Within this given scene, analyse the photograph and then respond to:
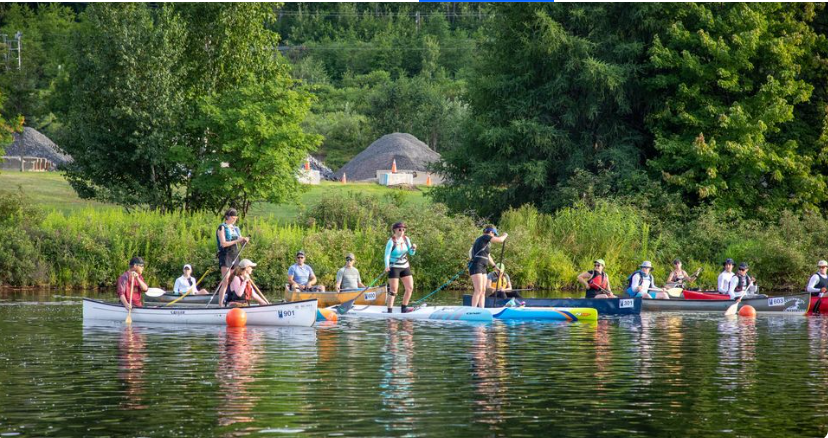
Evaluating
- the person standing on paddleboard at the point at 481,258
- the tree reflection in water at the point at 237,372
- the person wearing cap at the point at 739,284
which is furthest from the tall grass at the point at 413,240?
the tree reflection in water at the point at 237,372

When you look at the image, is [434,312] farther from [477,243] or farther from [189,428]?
[189,428]

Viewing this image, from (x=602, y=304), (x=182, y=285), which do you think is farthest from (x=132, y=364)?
(x=602, y=304)

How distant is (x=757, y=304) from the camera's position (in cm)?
3102

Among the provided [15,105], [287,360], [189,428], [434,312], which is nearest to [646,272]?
[434,312]

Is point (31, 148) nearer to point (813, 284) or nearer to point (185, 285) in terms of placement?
point (185, 285)

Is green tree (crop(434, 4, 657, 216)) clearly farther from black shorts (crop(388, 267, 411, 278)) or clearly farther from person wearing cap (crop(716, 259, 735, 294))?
black shorts (crop(388, 267, 411, 278))

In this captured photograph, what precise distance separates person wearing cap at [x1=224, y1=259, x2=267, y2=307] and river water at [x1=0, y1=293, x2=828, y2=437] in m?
1.16

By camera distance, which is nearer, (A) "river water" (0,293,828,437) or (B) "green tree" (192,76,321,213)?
(A) "river water" (0,293,828,437)

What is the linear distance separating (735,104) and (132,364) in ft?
110

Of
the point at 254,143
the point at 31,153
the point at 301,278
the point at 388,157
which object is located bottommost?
→ the point at 301,278

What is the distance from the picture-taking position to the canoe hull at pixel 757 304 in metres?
31.0

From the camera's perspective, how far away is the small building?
8681 centimetres

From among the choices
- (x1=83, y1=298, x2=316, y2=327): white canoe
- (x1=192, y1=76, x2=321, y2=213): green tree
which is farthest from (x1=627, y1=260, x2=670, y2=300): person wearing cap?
(x1=192, y1=76, x2=321, y2=213): green tree

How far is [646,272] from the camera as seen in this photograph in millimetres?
31359
